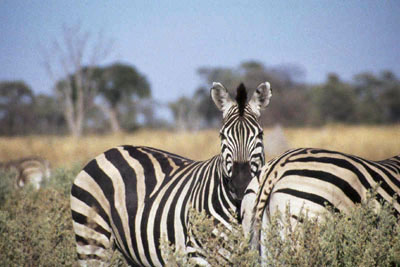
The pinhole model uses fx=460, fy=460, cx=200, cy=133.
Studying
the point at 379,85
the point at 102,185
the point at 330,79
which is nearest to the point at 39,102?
the point at 330,79

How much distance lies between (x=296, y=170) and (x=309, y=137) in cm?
1725

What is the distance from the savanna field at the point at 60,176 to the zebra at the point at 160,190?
23cm

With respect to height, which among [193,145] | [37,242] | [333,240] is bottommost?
[37,242]

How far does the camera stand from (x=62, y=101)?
36.5 m

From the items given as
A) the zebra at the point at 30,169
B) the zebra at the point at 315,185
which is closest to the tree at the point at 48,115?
the zebra at the point at 30,169

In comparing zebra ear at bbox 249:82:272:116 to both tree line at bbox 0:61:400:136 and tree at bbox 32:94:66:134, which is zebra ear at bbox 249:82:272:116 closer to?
tree line at bbox 0:61:400:136

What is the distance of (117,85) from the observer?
4147cm

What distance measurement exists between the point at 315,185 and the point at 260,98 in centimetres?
115

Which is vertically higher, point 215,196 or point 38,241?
point 215,196

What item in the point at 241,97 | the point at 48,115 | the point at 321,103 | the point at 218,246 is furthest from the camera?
the point at 48,115

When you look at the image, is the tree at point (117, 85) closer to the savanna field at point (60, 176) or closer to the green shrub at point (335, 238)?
the savanna field at point (60, 176)

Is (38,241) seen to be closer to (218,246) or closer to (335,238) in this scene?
(218,246)

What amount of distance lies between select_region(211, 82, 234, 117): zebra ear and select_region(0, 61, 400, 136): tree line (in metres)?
31.4

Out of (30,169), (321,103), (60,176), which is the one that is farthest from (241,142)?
(321,103)
